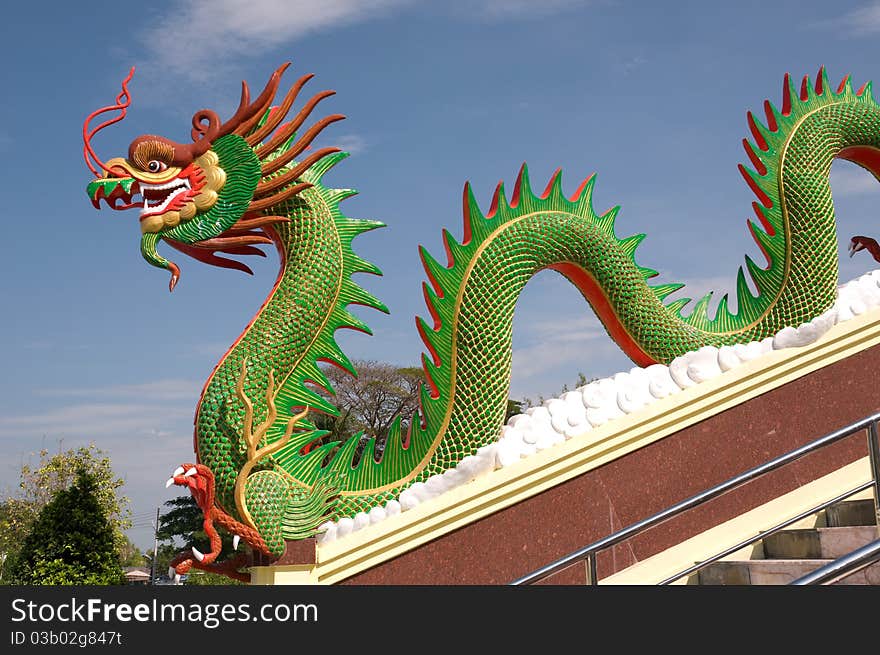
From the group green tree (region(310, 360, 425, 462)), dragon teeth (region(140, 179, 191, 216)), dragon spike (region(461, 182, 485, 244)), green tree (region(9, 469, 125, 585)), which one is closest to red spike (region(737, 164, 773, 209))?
dragon spike (region(461, 182, 485, 244))

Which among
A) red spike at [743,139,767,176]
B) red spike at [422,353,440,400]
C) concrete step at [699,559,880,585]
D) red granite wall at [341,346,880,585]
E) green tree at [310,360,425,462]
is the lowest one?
concrete step at [699,559,880,585]

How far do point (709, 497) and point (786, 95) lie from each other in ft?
17.3

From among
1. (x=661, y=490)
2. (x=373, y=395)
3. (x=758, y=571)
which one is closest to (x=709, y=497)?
(x=758, y=571)

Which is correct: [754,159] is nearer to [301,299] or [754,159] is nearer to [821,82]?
[821,82]

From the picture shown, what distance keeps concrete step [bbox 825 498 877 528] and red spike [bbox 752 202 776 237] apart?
3352mm

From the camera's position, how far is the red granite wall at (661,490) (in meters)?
5.74

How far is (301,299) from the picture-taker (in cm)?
623

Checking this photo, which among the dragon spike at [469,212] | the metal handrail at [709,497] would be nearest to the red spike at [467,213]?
the dragon spike at [469,212]

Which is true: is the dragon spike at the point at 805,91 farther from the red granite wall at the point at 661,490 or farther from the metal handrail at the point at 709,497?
the metal handrail at the point at 709,497

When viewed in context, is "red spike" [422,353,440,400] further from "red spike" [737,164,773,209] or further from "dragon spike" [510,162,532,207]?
"red spike" [737,164,773,209]

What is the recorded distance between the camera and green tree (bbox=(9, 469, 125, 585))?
926 cm

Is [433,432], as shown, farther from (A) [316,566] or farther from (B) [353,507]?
(A) [316,566]

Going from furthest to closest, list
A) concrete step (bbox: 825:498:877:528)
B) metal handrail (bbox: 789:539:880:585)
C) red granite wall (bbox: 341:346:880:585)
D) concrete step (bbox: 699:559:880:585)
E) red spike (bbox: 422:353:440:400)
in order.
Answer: red spike (bbox: 422:353:440:400), red granite wall (bbox: 341:346:880:585), concrete step (bbox: 825:498:877:528), concrete step (bbox: 699:559:880:585), metal handrail (bbox: 789:539:880:585)

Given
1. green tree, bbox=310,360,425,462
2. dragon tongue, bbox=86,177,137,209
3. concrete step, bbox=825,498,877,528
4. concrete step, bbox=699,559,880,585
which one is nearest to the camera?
concrete step, bbox=699,559,880,585
